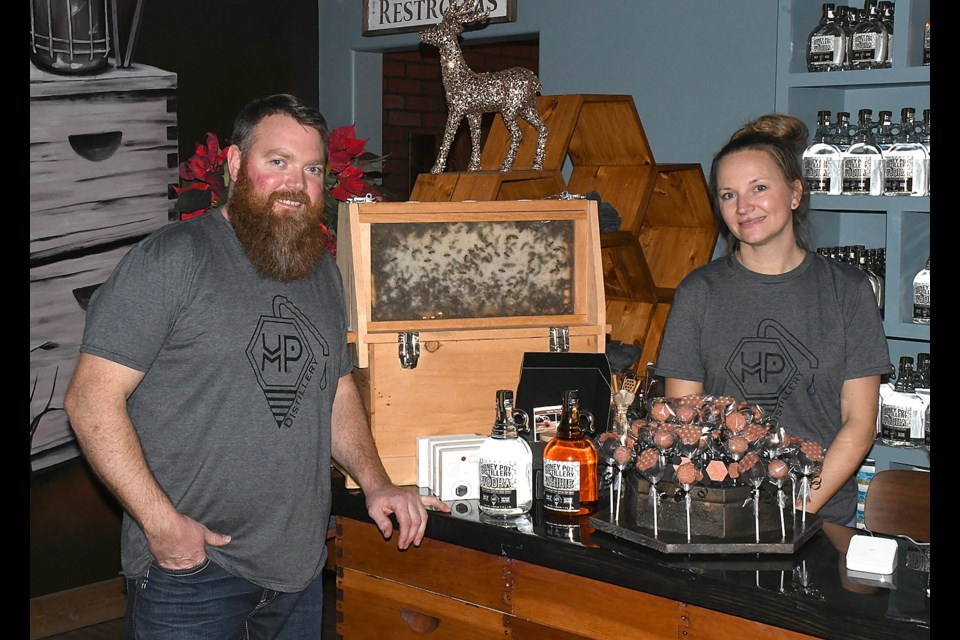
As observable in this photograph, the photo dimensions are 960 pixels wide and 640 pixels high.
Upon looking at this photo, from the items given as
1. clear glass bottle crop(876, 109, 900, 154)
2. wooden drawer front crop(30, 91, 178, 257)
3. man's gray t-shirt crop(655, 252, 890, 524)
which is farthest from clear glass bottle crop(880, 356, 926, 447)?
wooden drawer front crop(30, 91, 178, 257)

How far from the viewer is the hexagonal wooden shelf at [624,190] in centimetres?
314

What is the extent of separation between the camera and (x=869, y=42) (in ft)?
9.52

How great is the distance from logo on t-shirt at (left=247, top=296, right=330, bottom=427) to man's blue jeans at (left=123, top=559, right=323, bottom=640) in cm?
30

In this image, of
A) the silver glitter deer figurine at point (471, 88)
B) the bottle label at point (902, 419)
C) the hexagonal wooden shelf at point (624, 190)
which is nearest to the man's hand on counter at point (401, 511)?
the hexagonal wooden shelf at point (624, 190)

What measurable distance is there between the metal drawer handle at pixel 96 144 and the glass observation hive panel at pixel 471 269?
1.78 meters

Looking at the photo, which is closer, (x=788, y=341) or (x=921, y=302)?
(x=788, y=341)

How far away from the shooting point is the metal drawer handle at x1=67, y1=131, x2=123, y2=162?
3.68 meters

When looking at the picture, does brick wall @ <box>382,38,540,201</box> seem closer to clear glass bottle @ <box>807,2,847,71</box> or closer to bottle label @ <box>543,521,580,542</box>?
clear glass bottle @ <box>807,2,847,71</box>

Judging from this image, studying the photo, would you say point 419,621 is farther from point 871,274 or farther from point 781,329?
point 871,274

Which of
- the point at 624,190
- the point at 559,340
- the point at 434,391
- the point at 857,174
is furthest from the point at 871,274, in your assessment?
the point at 434,391

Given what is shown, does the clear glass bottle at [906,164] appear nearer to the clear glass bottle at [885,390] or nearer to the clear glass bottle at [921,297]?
the clear glass bottle at [921,297]

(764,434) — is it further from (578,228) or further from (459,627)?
(578,228)

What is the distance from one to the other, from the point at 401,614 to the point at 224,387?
24.8 inches
